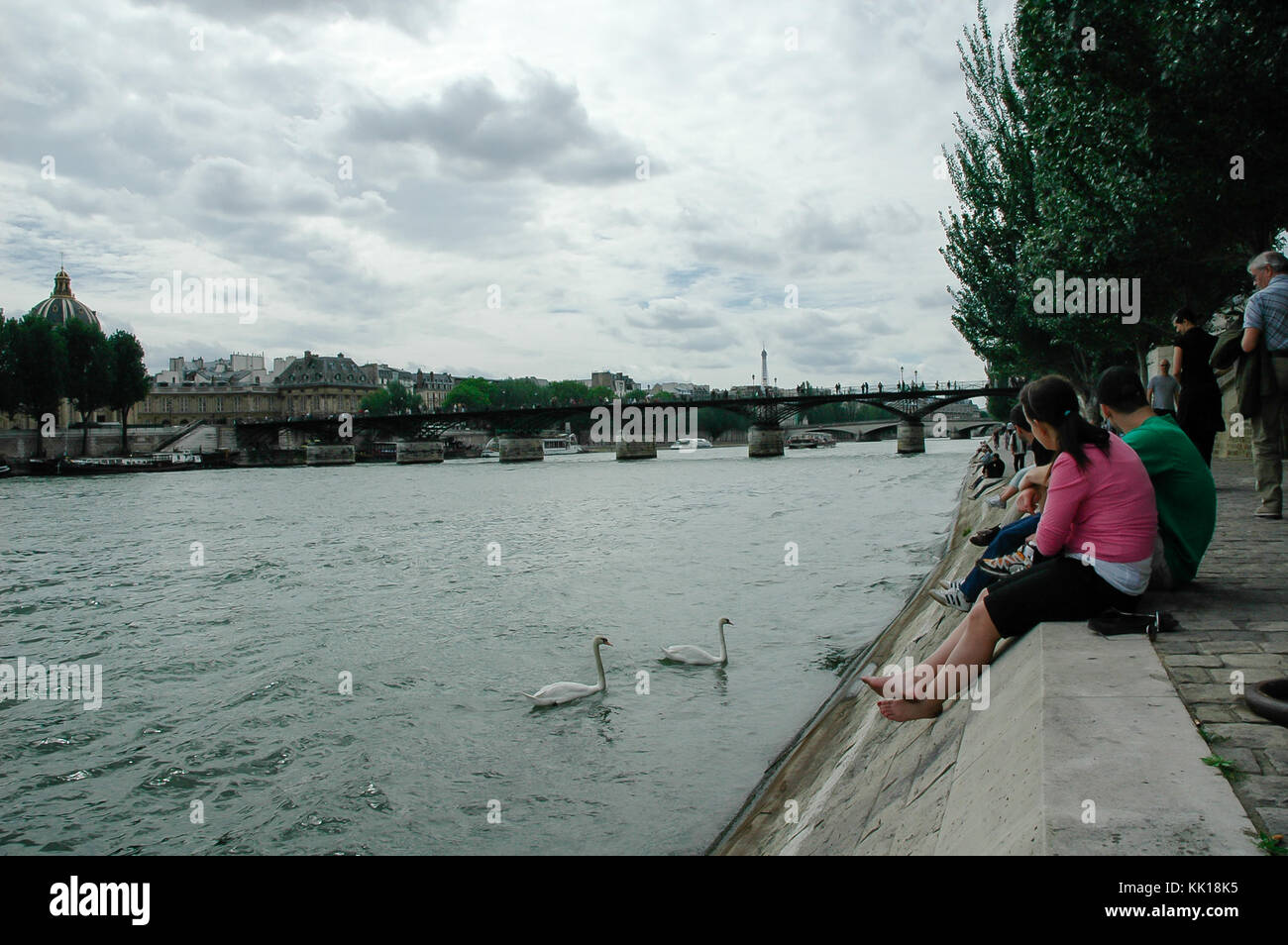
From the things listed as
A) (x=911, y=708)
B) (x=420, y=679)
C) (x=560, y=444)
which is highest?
(x=560, y=444)

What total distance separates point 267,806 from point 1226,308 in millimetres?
22339

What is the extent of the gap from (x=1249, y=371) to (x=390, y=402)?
126 meters

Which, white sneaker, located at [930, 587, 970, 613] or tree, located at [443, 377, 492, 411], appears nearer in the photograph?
white sneaker, located at [930, 587, 970, 613]

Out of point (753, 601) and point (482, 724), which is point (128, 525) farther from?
point (482, 724)

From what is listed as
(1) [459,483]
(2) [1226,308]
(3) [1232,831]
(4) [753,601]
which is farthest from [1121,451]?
(1) [459,483]

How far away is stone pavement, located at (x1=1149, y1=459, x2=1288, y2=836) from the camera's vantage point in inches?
105

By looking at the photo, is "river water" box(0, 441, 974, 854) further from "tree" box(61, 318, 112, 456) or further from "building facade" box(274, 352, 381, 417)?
"building facade" box(274, 352, 381, 417)

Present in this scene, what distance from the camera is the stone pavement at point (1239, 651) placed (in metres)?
2.67

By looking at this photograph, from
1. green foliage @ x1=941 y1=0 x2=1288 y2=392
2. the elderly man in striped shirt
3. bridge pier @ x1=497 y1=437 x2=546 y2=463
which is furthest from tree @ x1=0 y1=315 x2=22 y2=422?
the elderly man in striped shirt

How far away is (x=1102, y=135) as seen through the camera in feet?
40.8

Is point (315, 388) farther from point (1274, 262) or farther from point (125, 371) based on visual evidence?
point (1274, 262)

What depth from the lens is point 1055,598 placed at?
4102 millimetres

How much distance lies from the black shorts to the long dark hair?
489mm

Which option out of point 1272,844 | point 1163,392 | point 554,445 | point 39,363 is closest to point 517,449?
point 554,445
